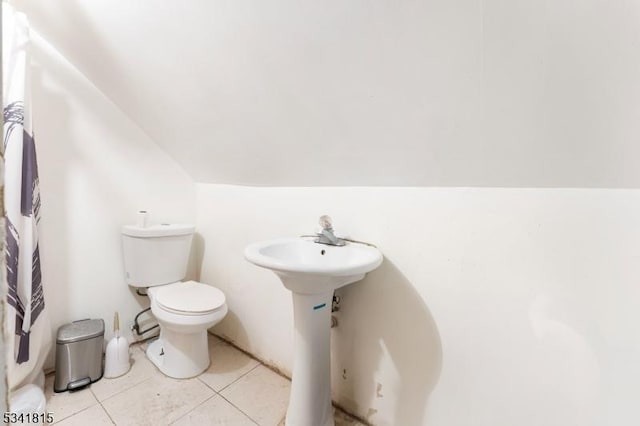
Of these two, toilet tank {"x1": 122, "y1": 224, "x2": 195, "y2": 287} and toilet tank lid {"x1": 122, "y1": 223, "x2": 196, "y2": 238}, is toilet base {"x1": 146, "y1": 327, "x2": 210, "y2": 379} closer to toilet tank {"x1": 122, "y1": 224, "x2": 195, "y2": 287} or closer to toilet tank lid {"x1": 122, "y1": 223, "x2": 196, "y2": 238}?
toilet tank {"x1": 122, "y1": 224, "x2": 195, "y2": 287}

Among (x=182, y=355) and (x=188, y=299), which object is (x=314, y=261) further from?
(x=182, y=355)

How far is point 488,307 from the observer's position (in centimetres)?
103

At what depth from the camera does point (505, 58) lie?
764 mm

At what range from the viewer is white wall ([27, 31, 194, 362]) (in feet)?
5.08

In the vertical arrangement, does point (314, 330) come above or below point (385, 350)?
above

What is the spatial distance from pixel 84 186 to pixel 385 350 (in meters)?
1.77

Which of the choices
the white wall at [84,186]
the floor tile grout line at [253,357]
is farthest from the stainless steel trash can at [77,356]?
the floor tile grout line at [253,357]

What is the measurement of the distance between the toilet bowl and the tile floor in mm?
57

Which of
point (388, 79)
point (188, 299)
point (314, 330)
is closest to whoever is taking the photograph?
point (388, 79)

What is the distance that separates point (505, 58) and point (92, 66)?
1850 mm

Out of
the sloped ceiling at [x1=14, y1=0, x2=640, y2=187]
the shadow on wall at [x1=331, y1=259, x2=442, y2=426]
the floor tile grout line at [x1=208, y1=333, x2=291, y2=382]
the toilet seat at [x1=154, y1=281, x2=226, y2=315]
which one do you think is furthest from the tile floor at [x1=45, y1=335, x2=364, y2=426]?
the sloped ceiling at [x1=14, y1=0, x2=640, y2=187]

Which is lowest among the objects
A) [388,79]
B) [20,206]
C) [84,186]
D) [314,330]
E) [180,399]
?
[180,399]

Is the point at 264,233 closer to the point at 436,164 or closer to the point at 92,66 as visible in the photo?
the point at 436,164

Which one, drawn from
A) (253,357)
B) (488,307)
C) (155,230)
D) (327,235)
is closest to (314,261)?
(327,235)
